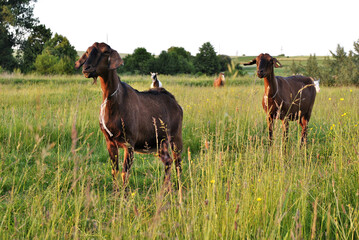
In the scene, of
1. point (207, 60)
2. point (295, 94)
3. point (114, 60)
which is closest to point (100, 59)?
point (114, 60)

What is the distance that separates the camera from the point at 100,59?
3496mm

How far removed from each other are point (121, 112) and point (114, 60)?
0.58 meters

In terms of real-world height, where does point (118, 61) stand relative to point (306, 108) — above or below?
above

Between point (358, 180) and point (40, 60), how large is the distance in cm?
3046

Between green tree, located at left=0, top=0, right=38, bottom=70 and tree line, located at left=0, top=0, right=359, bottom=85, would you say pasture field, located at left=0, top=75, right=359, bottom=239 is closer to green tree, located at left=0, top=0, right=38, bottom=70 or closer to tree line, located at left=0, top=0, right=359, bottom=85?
tree line, located at left=0, top=0, right=359, bottom=85

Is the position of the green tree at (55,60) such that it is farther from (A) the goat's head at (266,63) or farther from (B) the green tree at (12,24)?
(A) the goat's head at (266,63)

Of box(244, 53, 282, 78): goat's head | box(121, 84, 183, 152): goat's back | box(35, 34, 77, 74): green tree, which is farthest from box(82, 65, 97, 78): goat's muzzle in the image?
box(35, 34, 77, 74): green tree

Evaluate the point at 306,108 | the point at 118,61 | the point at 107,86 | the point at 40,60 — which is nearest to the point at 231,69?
the point at 118,61

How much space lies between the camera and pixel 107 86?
3695 millimetres

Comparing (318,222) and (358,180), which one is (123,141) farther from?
(358,180)

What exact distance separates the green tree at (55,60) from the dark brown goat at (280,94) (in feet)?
78.3

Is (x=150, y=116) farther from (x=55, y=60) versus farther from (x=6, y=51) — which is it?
(x=6, y=51)

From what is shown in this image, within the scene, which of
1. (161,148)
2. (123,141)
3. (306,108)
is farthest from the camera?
(306,108)

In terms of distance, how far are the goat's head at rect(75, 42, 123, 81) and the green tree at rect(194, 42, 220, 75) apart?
144 ft
